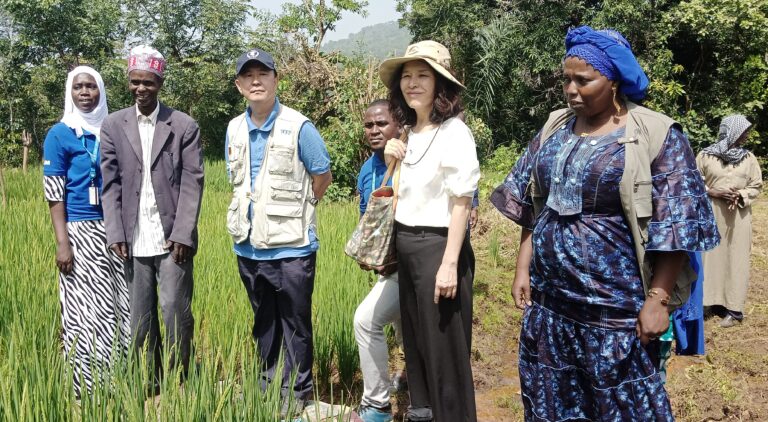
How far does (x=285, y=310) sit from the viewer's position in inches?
104

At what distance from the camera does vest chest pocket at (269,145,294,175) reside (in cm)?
255

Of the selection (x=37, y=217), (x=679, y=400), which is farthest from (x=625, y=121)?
(x=37, y=217)

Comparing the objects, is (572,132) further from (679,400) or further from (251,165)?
(679,400)

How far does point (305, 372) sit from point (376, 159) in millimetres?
1072

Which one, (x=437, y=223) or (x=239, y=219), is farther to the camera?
(x=239, y=219)

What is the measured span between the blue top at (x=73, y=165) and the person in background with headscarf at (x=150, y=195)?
15 centimetres

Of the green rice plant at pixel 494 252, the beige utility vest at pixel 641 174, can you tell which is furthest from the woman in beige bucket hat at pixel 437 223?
the green rice plant at pixel 494 252

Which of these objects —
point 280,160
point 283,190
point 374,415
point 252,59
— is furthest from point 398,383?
point 252,59

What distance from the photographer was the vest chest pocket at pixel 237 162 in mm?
2607

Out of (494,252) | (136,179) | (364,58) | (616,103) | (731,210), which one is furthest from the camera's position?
(364,58)

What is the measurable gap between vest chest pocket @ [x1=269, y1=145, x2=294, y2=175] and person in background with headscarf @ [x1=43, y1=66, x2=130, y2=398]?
0.88 meters

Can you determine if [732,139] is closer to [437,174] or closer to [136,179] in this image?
[437,174]

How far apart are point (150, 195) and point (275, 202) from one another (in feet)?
1.99

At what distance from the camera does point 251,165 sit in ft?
8.54
